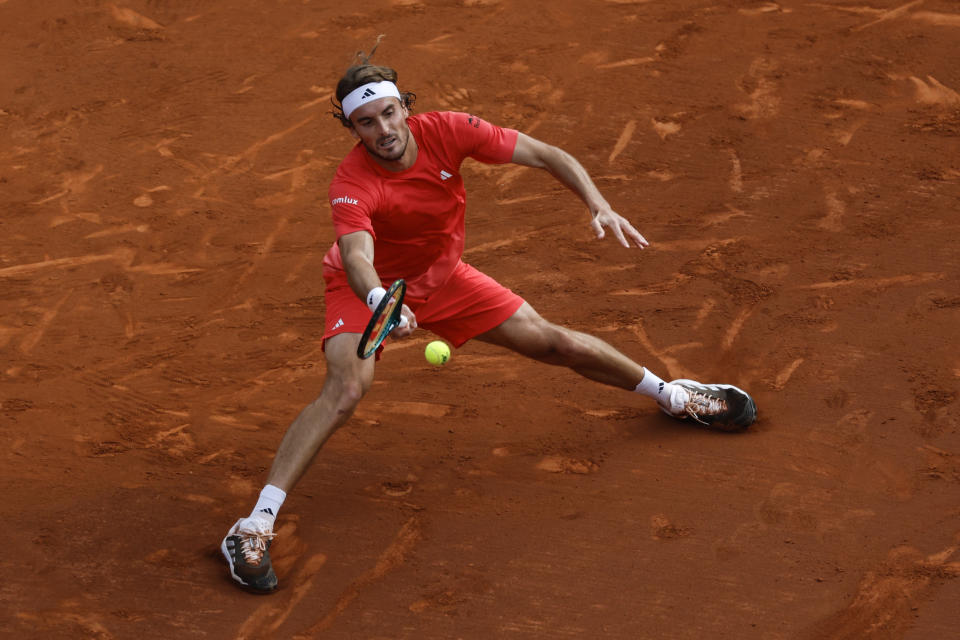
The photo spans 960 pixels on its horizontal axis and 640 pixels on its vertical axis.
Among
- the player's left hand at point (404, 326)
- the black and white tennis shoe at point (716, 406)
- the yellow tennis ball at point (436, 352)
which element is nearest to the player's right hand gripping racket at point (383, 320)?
the player's left hand at point (404, 326)

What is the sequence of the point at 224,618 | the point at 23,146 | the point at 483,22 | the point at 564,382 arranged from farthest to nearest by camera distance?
the point at 483,22, the point at 23,146, the point at 564,382, the point at 224,618

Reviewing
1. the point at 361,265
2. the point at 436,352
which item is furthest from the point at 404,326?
the point at 436,352

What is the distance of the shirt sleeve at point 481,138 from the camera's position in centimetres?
511

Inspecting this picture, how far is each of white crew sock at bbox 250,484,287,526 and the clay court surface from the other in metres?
0.26

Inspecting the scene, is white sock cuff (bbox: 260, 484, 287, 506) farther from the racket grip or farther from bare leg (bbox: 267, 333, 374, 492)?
the racket grip

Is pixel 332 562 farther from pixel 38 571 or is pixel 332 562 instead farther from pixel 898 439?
pixel 898 439

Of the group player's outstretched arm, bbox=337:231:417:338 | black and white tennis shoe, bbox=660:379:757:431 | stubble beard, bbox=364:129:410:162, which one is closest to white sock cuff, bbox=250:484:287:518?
player's outstretched arm, bbox=337:231:417:338

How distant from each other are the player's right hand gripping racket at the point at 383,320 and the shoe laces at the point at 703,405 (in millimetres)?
1735

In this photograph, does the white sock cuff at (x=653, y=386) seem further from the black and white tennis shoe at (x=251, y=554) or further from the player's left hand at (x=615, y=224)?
the black and white tennis shoe at (x=251, y=554)

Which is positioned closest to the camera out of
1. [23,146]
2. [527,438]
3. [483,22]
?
[527,438]

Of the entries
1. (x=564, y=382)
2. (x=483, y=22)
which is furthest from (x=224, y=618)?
(x=483, y=22)

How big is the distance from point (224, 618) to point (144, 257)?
3554mm

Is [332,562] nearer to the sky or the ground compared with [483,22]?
nearer to the ground

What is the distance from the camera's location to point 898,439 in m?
5.20
